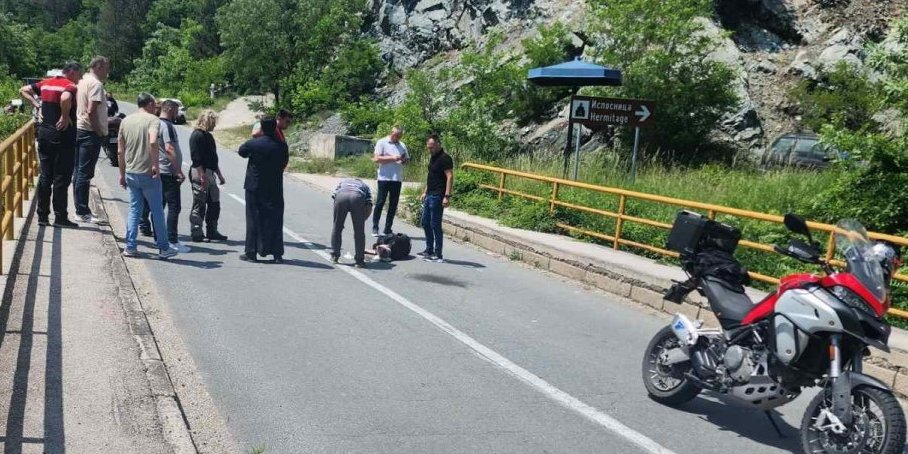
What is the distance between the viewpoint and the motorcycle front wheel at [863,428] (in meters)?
4.58

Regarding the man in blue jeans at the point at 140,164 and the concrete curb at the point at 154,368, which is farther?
the man in blue jeans at the point at 140,164

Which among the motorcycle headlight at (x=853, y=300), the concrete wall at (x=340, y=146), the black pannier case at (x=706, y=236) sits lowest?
the concrete wall at (x=340, y=146)

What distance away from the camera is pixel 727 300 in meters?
5.89

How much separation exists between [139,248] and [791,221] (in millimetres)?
8296

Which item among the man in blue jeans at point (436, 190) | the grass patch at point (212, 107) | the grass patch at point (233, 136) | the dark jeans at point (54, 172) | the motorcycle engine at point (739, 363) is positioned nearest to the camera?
the motorcycle engine at point (739, 363)

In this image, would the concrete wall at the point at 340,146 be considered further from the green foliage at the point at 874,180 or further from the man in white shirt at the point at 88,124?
the green foliage at the point at 874,180

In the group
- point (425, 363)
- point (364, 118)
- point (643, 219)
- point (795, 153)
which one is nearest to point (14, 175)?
point (425, 363)

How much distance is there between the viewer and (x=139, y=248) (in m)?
10.6

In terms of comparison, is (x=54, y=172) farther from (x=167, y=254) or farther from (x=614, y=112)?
(x=614, y=112)

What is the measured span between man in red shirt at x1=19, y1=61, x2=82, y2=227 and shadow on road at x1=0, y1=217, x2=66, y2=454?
1602 mm

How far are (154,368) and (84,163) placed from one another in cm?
595

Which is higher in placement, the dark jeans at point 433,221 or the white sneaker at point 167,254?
the dark jeans at point 433,221

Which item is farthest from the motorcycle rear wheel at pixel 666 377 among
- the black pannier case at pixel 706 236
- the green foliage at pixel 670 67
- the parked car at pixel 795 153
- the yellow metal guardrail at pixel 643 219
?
the green foliage at pixel 670 67

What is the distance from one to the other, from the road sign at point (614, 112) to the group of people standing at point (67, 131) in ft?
28.7
